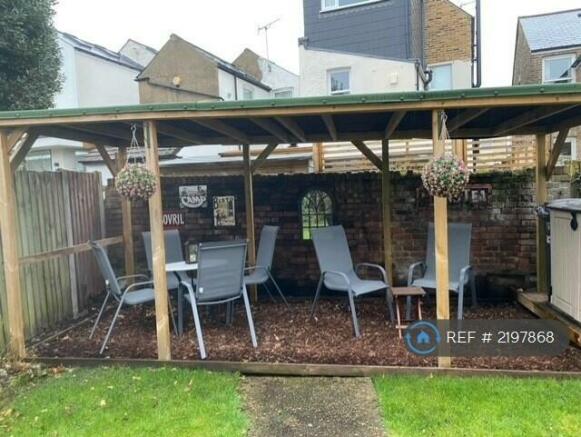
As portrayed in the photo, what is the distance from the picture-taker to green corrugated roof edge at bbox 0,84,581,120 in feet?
10.1

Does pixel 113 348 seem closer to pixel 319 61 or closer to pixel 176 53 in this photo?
pixel 319 61

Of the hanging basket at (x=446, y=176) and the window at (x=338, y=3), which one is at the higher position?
the window at (x=338, y=3)

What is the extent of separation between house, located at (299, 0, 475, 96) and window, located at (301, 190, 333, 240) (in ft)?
22.6

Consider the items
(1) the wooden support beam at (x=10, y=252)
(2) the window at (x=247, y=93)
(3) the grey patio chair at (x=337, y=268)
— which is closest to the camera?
(1) the wooden support beam at (x=10, y=252)

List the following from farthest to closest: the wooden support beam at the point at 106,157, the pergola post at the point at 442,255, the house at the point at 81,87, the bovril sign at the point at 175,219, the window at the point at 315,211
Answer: the house at the point at 81,87
the bovril sign at the point at 175,219
the window at the point at 315,211
the wooden support beam at the point at 106,157
the pergola post at the point at 442,255

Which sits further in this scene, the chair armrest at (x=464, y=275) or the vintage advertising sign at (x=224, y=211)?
the vintage advertising sign at (x=224, y=211)

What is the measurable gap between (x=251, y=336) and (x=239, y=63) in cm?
1640

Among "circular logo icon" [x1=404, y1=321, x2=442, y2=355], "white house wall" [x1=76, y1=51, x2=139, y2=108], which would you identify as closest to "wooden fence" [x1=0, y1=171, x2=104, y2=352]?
"circular logo icon" [x1=404, y1=321, x2=442, y2=355]

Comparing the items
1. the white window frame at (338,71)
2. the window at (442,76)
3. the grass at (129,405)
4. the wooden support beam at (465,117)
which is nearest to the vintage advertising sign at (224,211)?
the grass at (129,405)

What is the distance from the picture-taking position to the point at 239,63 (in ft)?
61.0

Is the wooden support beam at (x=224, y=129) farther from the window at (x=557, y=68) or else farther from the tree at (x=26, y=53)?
the window at (x=557, y=68)

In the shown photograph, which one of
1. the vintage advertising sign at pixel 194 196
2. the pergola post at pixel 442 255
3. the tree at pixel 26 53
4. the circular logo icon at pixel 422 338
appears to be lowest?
the circular logo icon at pixel 422 338

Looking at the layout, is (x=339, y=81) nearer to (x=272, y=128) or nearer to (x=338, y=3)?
(x=338, y=3)

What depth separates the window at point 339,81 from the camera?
496 inches
